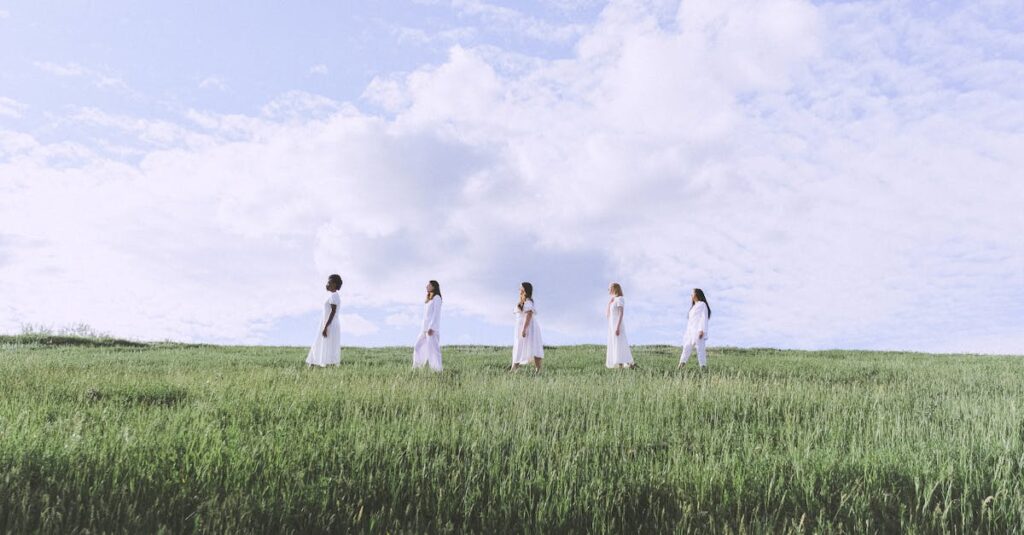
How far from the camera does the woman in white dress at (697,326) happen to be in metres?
19.5

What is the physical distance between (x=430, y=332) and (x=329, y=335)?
3.17 meters

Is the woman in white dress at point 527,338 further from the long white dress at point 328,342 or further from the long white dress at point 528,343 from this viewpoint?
the long white dress at point 328,342

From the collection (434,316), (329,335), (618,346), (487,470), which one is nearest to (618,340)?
(618,346)

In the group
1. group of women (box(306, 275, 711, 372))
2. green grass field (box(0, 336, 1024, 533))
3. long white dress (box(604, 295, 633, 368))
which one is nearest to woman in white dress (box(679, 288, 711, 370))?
group of women (box(306, 275, 711, 372))

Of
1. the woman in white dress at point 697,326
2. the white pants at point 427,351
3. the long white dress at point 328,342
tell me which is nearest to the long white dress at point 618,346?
the woman in white dress at point 697,326

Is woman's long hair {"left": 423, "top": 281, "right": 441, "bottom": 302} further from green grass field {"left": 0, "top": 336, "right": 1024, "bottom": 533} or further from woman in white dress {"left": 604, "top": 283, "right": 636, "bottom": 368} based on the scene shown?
green grass field {"left": 0, "top": 336, "right": 1024, "bottom": 533}

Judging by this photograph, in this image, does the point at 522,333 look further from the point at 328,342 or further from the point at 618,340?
the point at 328,342

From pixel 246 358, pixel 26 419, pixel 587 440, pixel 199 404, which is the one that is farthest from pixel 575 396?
pixel 246 358

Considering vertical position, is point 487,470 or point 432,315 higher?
point 432,315

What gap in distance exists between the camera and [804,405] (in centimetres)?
1003

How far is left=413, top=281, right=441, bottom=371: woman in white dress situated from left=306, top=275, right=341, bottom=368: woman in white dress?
8.39ft

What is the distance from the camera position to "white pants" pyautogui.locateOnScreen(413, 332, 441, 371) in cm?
1609

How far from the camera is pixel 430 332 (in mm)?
16250

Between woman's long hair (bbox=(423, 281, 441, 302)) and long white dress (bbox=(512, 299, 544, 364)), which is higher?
woman's long hair (bbox=(423, 281, 441, 302))
